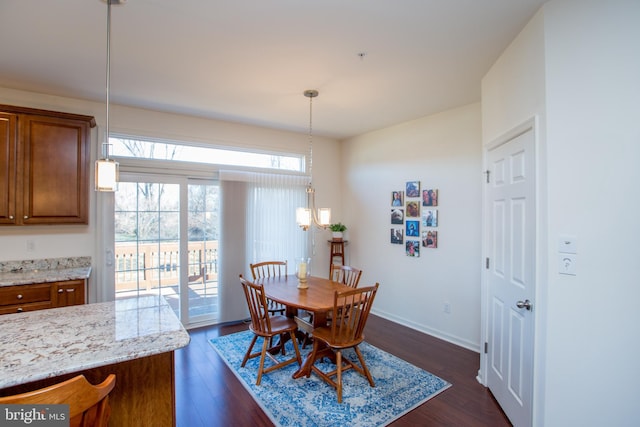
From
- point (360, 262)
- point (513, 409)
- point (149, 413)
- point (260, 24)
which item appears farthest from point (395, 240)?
point (149, 413)

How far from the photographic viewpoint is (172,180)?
3951mm

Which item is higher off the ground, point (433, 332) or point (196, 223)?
point (196, 223)

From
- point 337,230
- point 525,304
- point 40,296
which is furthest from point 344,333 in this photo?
point 40,296

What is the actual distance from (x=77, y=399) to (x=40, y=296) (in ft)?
8.09

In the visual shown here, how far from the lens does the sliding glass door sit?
12.1ft

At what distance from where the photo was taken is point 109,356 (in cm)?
125

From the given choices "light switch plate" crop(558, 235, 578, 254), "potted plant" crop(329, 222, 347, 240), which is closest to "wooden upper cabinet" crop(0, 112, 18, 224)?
"potted plant" crop(329, 222, 347, 240)

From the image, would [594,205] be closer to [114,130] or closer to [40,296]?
[40,296]

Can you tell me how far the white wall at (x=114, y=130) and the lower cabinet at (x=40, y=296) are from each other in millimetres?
635

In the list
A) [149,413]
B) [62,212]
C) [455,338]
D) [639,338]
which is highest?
[62,212]

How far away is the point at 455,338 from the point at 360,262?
1799 millimetres

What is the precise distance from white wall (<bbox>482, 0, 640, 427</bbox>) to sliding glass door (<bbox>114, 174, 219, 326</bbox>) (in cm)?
373

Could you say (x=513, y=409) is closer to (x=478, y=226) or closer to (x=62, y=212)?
(x=478, y=226)

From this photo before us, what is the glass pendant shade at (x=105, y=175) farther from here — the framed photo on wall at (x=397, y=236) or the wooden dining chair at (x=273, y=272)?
the framed photo on wall at (x=397, y=236)
